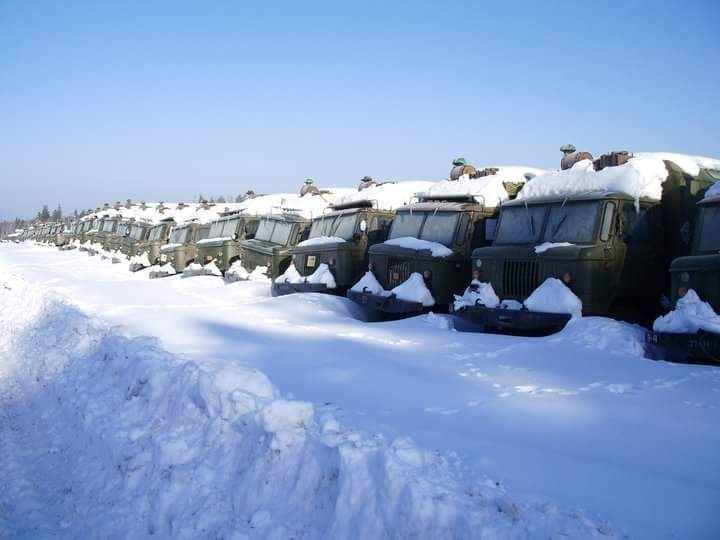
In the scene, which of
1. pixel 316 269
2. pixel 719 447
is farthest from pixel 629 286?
pixel 316 269

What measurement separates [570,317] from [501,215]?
2632 millimetres

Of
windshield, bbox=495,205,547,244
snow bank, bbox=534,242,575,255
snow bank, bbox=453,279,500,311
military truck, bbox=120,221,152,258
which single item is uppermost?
windshield, bbox=495,205,547,244

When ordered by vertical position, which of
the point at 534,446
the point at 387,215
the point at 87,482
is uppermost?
the point at 387,215

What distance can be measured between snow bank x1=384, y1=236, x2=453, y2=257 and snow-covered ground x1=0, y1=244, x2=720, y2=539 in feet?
8.89

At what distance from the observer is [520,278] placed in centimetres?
832

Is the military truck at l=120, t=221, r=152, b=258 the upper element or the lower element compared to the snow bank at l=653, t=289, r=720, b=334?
lower

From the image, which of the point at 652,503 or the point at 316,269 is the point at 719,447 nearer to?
the point at 652,503

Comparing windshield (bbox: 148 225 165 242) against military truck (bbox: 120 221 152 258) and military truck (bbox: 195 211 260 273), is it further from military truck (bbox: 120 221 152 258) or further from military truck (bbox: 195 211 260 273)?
military truck (bbox: 195 211 260 273)

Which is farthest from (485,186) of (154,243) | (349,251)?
(154,243)

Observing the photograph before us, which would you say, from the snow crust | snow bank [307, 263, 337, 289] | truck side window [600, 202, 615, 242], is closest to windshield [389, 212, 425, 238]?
the snow crust

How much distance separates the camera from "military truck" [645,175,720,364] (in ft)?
18.7

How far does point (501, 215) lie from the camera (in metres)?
9.45

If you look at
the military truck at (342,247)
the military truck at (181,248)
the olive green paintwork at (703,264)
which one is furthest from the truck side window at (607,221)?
the military truck at (181,248)

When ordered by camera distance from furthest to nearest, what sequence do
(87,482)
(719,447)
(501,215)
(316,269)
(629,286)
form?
(316,269) < (501,215) < (629,286) < (87,482) < (719,447)
